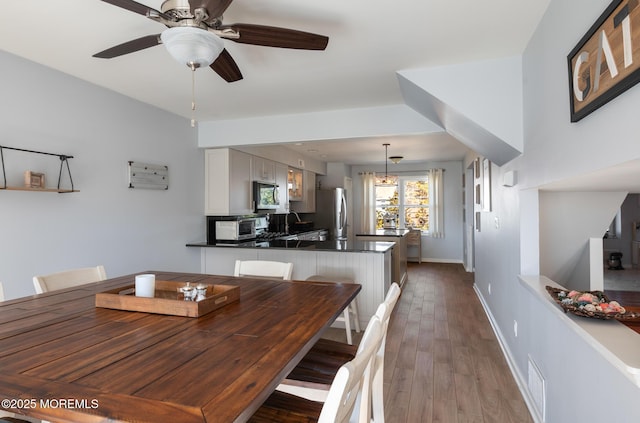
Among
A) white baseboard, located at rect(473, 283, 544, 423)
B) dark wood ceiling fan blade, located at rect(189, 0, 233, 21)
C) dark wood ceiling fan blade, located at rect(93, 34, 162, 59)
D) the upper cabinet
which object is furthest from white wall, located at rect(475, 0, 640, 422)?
the upper cabinet

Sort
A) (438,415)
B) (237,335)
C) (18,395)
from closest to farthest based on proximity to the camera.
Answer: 1. (18,395)
2. (237,335)
3. (438,415)

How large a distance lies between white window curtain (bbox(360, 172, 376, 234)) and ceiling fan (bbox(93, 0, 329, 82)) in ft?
21.6

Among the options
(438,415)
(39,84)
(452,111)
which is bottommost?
(438,415)

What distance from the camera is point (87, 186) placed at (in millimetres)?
2902

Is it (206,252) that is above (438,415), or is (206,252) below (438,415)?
above

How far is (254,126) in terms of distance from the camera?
4047 mm

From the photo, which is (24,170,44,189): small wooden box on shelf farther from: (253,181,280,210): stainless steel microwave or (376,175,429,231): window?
(376,175,429,231): window

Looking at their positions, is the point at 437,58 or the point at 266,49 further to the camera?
the point at 437,58

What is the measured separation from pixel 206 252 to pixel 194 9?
3235 millimetres

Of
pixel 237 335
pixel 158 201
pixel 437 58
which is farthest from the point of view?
pixel 158 201

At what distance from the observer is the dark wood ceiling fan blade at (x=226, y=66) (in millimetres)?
1903

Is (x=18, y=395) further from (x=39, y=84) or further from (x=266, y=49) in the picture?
(x=39, y=84)

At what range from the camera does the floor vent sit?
1.90 meters

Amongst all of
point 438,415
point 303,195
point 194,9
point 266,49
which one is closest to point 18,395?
point 194,9
